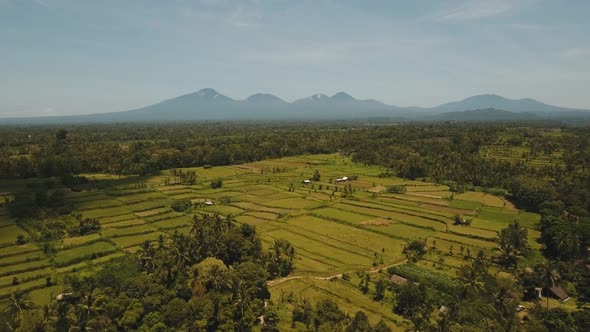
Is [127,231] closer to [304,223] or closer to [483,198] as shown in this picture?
[304,223]

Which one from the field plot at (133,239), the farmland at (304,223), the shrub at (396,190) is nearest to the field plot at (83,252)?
the farmland at (304,223)

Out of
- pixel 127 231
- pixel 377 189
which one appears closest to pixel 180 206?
pixel 127 231

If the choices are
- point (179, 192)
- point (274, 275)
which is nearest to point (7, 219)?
point (179, 192)

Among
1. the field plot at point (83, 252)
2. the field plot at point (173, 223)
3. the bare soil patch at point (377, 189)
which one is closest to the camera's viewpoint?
the field plot at point (83, 252)

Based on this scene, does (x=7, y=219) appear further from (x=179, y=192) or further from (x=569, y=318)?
(x=569, y=318)

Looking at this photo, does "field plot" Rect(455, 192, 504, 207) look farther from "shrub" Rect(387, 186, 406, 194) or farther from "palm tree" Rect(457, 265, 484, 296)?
"palm tree" Rect(457, 265, 484, 296)

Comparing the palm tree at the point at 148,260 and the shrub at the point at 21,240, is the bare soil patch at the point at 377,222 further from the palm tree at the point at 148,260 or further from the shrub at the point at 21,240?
the shrub at the point at 21,240

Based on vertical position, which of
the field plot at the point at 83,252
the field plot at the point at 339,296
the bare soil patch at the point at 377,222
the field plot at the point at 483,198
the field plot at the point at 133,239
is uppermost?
the field plot at the point at 83,252

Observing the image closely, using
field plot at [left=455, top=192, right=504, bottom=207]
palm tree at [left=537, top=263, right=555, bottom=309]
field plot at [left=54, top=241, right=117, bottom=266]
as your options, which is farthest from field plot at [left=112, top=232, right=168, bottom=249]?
field plot at [left=455, top=192, right=504, bottom=207]
